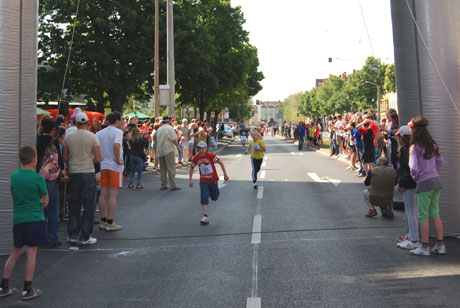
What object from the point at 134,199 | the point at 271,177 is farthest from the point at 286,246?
the point at 271,177

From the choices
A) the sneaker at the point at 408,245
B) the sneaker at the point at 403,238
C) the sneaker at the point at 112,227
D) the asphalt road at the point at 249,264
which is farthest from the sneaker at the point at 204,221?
the sneaker at the point at 408,245

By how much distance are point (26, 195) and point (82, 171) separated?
240 centimetres

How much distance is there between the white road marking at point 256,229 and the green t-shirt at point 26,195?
10.9 ft

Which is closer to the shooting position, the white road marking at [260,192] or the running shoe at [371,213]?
the running shoe at [371,213]

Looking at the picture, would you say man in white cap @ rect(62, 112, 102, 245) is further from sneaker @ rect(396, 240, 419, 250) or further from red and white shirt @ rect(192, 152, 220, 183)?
sneaker @ rect(396, 240, 419, 250)

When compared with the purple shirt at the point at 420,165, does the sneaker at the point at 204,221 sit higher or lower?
lower

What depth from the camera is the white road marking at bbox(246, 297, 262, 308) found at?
5.09 metres

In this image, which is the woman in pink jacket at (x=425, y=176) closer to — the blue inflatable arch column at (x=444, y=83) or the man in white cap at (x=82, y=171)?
the blue inflatable arch column at (x=444, y=83)

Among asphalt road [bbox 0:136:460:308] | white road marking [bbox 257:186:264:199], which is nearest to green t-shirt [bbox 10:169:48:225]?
asphalt road [bbox 0:136:460:308]

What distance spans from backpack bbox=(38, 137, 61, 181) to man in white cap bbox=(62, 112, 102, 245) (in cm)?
23

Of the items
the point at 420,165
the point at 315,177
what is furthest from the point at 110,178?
the point at 315,177

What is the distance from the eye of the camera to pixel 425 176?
709 centimetres

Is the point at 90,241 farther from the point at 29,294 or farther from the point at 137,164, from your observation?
the point at 137,164

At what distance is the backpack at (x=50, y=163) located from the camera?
309 inches
